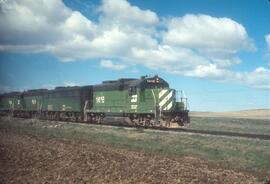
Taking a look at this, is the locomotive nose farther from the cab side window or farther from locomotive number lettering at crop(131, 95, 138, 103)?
the cab side window

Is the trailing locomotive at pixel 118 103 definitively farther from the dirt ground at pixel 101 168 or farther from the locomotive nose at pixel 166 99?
the dirt ground at pixel 101 168

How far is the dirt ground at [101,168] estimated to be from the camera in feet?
33.1

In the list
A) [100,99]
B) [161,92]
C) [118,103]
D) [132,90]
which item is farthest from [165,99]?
Result: [100,99]

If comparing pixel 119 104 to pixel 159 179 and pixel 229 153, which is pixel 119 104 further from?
pixel 159 179

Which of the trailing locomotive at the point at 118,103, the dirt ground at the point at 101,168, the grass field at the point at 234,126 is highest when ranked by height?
the trailing locomotive at the point at 118,103

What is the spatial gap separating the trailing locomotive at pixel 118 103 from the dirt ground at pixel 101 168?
1315 centimetres

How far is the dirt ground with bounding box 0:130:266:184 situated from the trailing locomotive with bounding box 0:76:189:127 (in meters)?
13.2

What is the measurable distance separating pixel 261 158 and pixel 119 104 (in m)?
17.2

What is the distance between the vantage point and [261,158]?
49.0ft

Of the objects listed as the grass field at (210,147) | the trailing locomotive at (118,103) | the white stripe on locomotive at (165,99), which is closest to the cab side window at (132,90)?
the trailing locomotive at (118,103)

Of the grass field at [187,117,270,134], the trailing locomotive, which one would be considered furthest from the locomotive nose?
the grass field at [187,117,270,134]

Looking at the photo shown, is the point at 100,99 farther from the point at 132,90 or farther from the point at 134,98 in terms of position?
the point at 134,98

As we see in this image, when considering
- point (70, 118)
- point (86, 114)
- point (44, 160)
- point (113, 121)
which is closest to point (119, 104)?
point (113, 121)

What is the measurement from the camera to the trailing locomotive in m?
27.8
